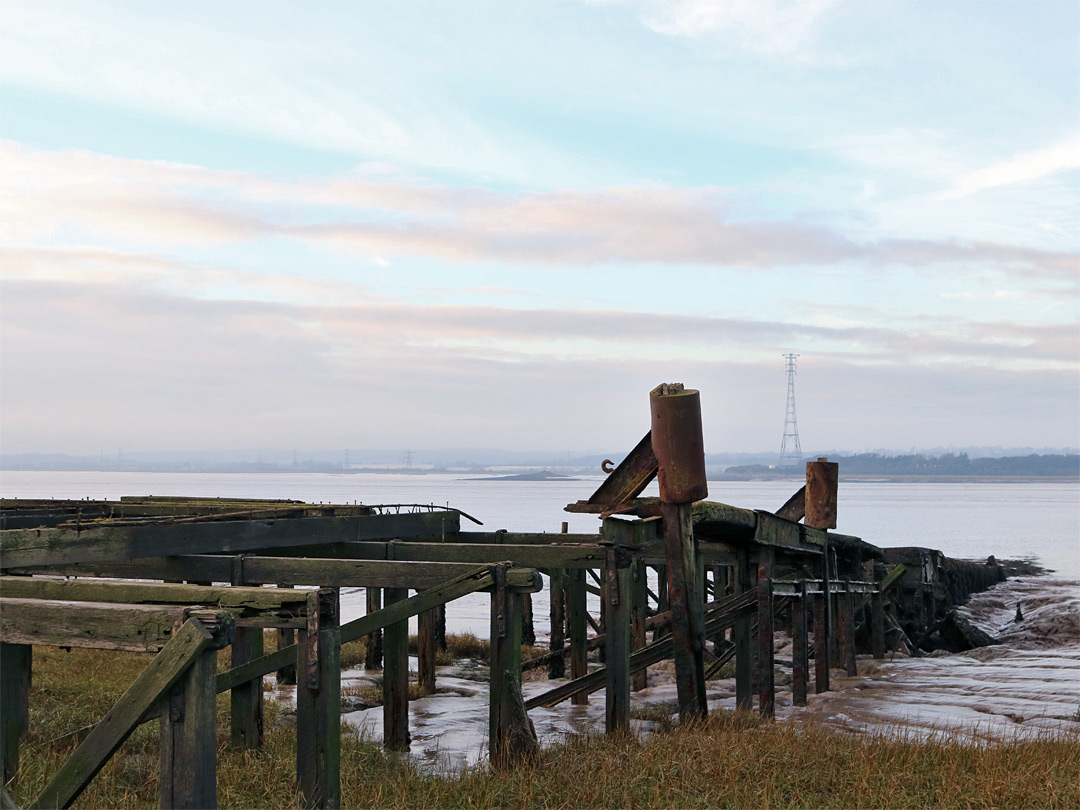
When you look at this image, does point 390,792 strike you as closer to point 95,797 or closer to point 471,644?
point 95,797

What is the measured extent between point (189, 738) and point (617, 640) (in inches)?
259

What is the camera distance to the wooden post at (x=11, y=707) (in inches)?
326

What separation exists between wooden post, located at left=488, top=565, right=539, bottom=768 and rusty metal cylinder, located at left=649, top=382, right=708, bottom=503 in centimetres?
294

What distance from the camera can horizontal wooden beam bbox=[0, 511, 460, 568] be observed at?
8492mm

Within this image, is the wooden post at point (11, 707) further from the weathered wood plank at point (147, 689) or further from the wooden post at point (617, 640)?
the wooden post at point (617, 640)

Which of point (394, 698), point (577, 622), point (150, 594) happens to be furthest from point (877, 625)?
point (150, 594)

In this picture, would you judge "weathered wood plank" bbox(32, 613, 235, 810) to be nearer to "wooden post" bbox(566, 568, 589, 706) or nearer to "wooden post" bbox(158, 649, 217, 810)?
"wooden post" bbox(158, 649, 217, 810)

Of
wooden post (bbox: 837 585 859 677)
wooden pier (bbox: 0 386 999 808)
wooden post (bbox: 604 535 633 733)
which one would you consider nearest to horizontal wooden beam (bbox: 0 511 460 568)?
wooden pier (bbox: 0 386 999 808)

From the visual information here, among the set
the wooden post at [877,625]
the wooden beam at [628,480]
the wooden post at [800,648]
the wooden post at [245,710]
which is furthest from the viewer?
the wooden post at [877,625]

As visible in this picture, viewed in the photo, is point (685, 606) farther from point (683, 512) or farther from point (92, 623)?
point (92, 623)

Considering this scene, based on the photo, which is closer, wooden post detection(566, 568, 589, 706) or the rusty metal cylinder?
the rusty metal cylinder

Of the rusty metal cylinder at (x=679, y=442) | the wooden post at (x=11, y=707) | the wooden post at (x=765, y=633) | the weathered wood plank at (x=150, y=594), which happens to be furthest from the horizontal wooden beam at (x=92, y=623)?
the wooden post at (x=765, y=633)

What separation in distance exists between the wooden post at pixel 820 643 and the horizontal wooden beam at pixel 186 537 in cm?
807

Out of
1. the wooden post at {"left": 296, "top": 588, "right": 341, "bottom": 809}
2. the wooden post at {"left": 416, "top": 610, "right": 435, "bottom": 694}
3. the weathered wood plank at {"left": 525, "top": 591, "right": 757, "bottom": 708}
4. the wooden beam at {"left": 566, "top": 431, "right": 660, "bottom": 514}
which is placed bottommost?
the wooden post at {"left": 416, "top": 610, "right": 435, "bottom": 694}
